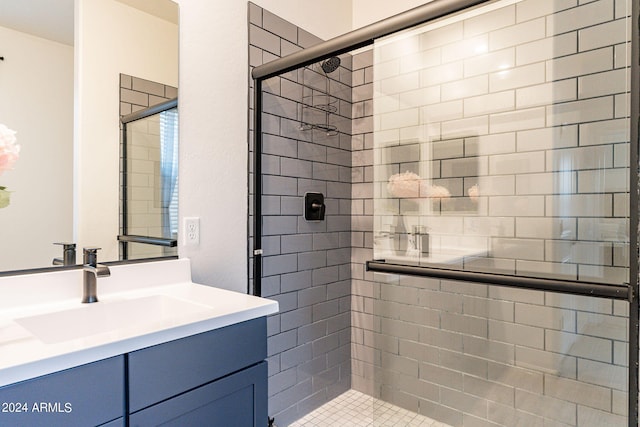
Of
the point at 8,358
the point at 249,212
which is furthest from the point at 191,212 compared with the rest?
the point at 8,358

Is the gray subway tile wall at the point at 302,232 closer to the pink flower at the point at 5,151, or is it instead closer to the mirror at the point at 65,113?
the mirror at the point at 65,113

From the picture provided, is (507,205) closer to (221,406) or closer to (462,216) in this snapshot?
(462,216)

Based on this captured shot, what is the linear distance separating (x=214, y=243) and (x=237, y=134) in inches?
20.9

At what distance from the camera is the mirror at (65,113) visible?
1.24 metres

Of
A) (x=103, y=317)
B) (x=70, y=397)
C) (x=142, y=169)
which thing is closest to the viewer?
(x=70, y=397)

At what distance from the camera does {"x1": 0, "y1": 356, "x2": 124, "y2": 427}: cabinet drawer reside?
75 centimetres

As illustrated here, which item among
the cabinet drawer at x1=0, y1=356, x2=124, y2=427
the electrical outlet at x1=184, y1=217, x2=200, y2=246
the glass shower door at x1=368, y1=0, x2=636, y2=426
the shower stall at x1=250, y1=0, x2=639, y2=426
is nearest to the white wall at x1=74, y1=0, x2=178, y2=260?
the electrical outlet at x1=184, y1=217, x2=200, y2=246

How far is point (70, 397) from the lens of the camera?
2.67 feet

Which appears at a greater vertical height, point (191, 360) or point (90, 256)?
point (90, 256)

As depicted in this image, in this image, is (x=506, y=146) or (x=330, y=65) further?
(x=330, y=65)

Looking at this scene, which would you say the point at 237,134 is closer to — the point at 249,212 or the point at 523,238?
the point at 249,212

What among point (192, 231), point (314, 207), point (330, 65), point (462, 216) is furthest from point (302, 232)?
point (330, 65)

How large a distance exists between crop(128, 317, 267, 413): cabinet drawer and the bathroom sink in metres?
0.09

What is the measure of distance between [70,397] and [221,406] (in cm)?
41
